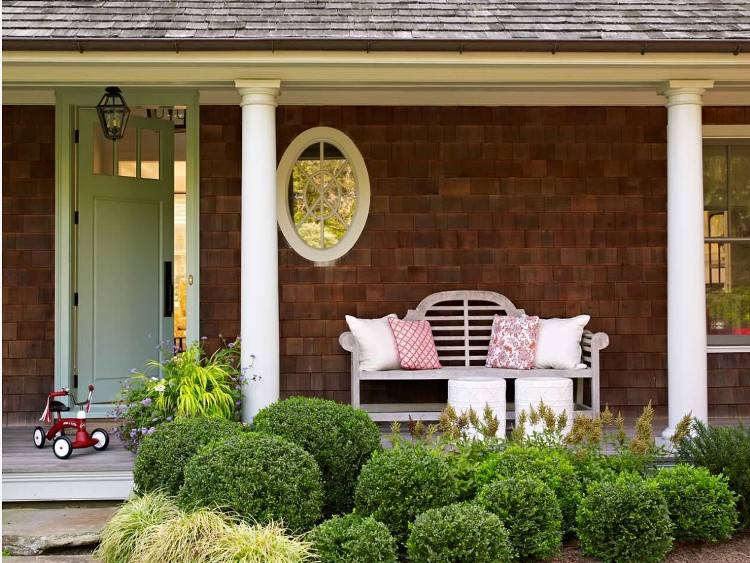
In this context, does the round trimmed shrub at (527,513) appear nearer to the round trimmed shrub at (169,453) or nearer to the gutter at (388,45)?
the round trimmed shrub at (169,453)

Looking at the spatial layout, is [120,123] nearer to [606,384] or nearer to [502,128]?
[502,128]

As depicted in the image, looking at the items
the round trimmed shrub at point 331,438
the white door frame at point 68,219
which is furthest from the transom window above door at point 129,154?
the round trimmed shrub at point 331,438

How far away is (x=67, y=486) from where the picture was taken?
18.3 ft

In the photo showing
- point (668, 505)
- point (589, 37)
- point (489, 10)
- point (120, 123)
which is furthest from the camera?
point (120, 123)

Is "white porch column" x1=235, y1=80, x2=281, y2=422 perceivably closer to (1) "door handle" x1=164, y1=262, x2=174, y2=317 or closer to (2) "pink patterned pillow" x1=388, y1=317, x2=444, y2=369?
(2) "pink patterned pillow" x1=388, y1=317, x2=444, y2=369

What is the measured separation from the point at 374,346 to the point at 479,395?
44.4 inches

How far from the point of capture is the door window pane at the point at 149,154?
743 centimetres

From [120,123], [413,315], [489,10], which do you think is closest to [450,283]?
[413,315]

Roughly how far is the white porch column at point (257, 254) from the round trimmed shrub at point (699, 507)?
2.59 meters

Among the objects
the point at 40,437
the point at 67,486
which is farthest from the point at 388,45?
the point at 40,437

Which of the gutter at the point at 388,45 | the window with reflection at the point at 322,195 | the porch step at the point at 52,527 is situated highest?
the gutter at the point at 388,45

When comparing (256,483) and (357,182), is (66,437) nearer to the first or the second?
(256,483)

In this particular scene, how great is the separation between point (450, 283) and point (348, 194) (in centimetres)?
113

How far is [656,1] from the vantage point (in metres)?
6.27
